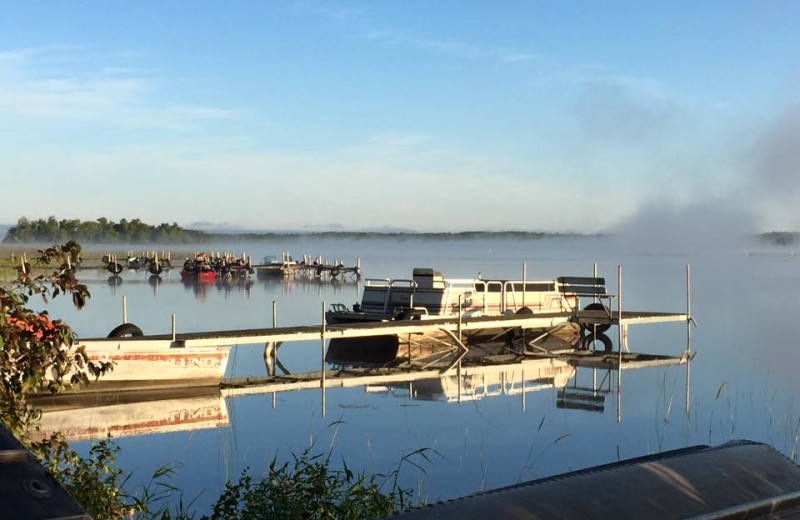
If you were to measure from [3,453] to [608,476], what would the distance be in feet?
9.85

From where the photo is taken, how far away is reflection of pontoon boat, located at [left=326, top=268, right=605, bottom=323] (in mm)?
27812

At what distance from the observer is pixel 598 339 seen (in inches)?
1267

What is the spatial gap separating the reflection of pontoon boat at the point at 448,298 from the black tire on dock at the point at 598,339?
1.57 metres

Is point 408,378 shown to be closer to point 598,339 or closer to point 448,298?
point 448,298

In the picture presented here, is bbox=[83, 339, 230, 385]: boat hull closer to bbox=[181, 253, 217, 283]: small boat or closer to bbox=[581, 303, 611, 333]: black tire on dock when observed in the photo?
bbox=[581, 303, 611, 333]: black tire on dock

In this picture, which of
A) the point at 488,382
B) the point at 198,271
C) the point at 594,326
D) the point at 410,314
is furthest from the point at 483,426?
the point at 198,271

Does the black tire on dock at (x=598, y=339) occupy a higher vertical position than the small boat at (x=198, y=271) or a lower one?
lower

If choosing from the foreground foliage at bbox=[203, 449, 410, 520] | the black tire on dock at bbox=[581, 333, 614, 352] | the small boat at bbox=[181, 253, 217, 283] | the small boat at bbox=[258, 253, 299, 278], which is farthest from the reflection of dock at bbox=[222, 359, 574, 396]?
the small boat at bbox=[258, 253, 299, 278]

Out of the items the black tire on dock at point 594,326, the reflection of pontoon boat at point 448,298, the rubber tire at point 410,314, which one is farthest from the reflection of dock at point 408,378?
the black tire on dock at point 594,326

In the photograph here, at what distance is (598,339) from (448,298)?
6955mm

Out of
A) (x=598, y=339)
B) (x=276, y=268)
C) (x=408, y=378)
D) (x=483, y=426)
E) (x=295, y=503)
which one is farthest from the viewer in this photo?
(x=276, y=268)

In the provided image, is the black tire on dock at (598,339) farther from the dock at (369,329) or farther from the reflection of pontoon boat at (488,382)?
the reflection of pontoon boat at (488,382)

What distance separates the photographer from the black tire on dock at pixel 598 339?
3025cm

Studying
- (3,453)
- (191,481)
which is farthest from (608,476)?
(191,481)
